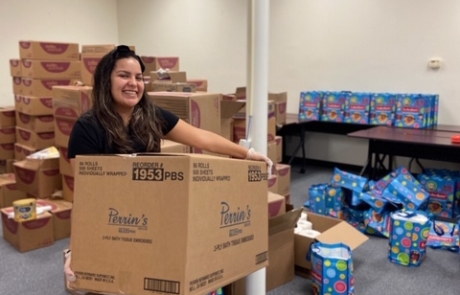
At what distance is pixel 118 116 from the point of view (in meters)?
1.58

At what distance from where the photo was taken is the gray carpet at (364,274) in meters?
2.68

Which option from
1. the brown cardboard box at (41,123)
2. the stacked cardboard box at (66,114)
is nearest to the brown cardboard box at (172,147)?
the stacked cardboard box at (66,114)

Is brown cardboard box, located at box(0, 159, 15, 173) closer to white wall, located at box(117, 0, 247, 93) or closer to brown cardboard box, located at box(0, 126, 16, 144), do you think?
brown cardboard box, located at box(0, 126, 16, 144)

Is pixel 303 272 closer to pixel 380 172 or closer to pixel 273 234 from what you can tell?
pixel 273 234

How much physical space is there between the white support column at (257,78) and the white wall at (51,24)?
528 cm

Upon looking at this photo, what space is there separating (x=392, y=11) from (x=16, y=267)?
4.61 m

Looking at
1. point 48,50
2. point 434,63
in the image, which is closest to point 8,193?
point 48,50

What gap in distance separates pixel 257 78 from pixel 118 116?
680 mm

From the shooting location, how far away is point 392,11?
5020 millimetres

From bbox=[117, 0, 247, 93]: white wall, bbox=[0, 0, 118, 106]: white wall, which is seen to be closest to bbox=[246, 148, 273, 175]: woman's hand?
bbox=[117, 0, 247, 93]: white wall

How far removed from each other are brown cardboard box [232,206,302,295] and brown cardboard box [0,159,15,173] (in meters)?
3.40

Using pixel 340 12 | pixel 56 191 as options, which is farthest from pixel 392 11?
pixel 56 191

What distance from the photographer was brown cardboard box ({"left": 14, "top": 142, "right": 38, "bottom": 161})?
428 cm

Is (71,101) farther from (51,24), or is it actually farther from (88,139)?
(51,24)
